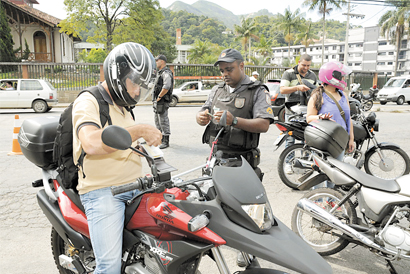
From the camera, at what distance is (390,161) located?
17.7ft

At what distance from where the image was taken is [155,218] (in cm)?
187

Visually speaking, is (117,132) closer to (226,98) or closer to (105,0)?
(226,98)

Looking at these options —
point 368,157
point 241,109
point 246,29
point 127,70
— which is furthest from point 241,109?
point 246,29

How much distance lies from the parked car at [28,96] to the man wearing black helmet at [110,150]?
1413 cm

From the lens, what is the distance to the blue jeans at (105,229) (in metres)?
2.00

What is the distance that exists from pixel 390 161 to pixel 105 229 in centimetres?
495

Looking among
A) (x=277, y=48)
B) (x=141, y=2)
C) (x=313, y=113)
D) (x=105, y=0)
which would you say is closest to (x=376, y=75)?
(x=141, y=2)

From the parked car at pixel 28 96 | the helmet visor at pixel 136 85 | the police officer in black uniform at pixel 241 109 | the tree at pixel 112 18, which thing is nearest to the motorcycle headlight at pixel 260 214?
the helmet visor at pixel 136 85

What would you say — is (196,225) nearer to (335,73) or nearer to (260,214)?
(260,214)

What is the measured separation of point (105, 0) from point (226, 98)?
93.5 feet

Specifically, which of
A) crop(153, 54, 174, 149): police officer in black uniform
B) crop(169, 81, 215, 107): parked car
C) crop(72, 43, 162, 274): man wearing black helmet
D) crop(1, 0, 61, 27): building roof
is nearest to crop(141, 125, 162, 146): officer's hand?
crop(72, 43, 162, 274): man wearing black helmet

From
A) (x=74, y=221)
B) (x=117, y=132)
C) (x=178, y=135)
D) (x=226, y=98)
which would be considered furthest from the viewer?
(x=178, y=135)

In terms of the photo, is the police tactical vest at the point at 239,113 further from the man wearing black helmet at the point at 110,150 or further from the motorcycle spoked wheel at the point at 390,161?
the motorcycle spoked wheel at the point at 390,161

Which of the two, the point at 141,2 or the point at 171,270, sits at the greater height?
the point at 141,2
